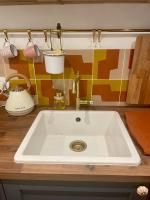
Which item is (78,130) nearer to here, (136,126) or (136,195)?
(136,126)

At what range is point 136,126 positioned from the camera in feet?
3.22

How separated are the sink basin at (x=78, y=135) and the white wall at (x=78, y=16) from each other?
50 centimetres

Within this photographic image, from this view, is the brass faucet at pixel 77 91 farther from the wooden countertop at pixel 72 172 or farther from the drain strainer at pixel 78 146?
the wooden countertop at pixel 72 172

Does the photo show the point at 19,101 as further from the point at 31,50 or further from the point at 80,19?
the point at 80,19

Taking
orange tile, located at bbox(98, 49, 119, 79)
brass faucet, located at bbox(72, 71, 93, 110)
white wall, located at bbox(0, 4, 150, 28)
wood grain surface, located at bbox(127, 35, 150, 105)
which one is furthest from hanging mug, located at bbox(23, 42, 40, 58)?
wood grain surface, located at bbox(127, 35, 150, 105)

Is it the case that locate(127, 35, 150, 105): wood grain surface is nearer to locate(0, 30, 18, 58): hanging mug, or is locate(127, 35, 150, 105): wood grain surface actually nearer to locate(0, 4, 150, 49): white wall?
locate(0, 4, 150, 49): white wall

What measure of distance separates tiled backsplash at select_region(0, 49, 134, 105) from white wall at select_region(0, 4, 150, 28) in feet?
0.47

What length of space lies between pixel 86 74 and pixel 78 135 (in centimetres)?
38

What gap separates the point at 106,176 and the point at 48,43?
76cm

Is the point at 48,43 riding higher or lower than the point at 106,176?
higher

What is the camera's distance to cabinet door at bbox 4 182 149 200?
769 millimetres

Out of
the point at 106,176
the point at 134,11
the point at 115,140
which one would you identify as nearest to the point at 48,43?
the point at 134,11

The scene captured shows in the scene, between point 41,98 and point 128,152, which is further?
point 41,98

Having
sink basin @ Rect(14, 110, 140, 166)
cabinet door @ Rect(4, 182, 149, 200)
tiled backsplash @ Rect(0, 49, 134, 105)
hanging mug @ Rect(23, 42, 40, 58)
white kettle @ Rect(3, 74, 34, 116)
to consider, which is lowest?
cabinet door @ Rect(4, 182, 149, 200)
